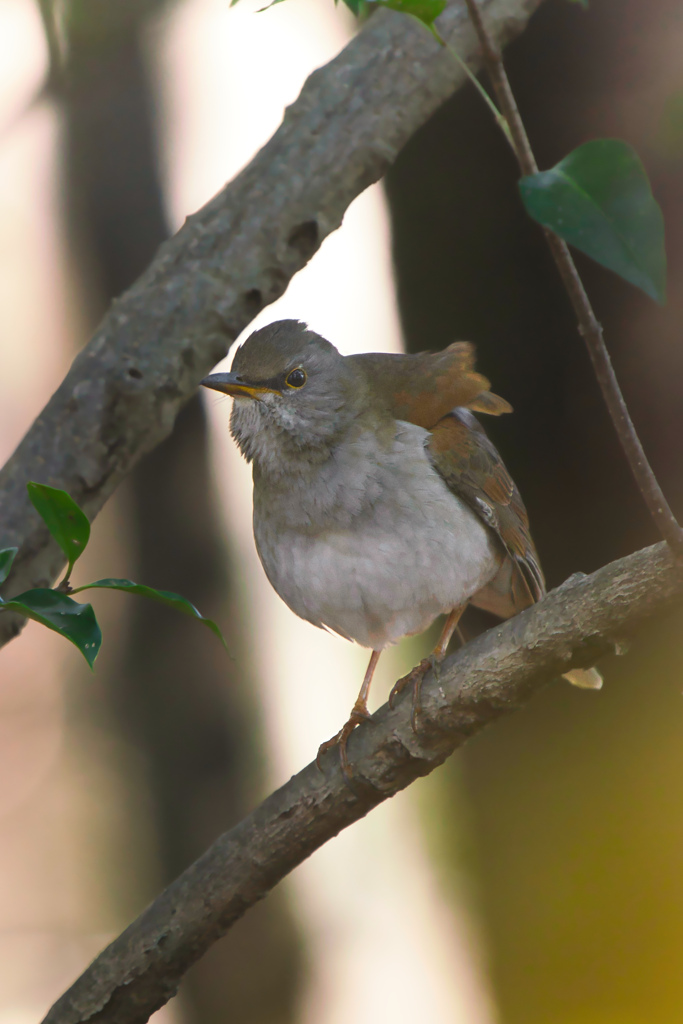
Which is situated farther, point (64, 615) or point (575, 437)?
point (575, 437)

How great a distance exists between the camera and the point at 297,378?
7.93 ft

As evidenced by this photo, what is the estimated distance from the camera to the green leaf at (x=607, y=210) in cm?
73

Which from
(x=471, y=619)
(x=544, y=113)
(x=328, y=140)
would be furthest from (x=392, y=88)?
(x=471, y=619)

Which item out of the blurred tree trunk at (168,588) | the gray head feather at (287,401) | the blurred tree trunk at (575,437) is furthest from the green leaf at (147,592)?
the blurred tree trunk at (168,588)

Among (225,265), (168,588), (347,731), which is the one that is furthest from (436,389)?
(168,588)

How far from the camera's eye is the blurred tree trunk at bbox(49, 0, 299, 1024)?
3902 mm

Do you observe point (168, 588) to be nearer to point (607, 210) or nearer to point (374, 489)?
point (374, 489)

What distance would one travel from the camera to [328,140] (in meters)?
2.38

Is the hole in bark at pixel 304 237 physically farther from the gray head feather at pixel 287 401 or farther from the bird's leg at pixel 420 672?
the bird's leg at pixel 420 672

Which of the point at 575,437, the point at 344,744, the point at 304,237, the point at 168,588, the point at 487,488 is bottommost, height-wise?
the point at 344,744

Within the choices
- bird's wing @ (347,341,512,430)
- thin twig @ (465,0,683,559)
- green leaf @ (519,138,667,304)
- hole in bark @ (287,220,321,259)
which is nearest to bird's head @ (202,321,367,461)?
bird's wing @ (347,341,512,430)

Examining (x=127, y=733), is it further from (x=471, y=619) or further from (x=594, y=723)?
(x=594, y=723)

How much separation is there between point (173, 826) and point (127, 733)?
505mm

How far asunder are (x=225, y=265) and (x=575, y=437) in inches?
49.2
